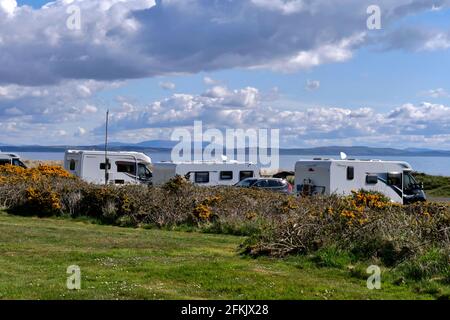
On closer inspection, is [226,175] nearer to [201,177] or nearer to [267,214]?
[201,177]

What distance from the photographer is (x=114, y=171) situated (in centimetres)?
3412

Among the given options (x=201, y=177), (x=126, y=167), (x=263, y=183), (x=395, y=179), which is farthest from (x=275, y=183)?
(x=126, y=167)

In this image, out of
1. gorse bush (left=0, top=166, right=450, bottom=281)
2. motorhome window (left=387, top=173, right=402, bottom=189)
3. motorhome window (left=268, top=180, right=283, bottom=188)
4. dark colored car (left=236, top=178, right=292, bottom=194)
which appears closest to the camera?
gorse bush (left=0, top=166, right=450, bottom=281)

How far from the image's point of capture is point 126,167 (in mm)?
34594

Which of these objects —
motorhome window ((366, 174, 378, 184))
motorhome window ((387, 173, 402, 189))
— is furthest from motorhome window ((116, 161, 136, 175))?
motorhome window ((387, 173, 402, 189))

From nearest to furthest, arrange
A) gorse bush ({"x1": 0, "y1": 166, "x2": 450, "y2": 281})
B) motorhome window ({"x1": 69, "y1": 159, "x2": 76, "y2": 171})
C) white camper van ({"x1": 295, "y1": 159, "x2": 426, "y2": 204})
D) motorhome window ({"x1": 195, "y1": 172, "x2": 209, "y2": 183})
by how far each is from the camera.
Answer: gorse bush ({"x1": 0, "y1": 166, "x2": 450, "y2": 281}), white camper van ({"x1": 295, "y1": 159, "x2": 426, "y2": 204}), motorhome window ({"x1": 195, "y1": 172, "x2": 209, "y2": 183}), motorhome window ({"x1": 69, "y1": 159, "x2": 76, "y2": 171})

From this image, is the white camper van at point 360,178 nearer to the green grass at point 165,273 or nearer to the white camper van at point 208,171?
the white camper van at point 208,171

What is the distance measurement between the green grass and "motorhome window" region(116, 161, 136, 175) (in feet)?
63.2

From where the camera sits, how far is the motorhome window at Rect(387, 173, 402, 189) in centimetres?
2992

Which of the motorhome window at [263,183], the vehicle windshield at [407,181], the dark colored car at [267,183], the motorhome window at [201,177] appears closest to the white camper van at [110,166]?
the motorhome window at [201,177]

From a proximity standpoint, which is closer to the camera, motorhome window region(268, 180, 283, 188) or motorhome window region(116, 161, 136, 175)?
motorhome window region(268, 180, 283, 188)

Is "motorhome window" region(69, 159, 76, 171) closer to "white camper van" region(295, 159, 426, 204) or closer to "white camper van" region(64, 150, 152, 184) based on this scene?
"white camper van" region(64, 150, 152, 184)
